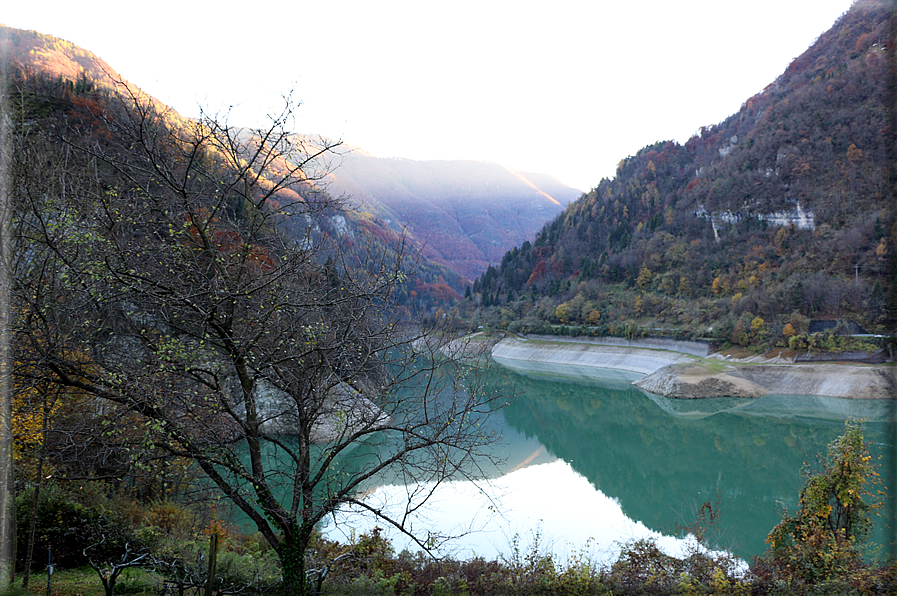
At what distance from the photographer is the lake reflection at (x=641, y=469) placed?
12086 millimetres

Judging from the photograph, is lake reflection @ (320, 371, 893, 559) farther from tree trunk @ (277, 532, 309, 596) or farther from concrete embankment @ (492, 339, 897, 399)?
concrete embankment @ (492, 339, 897, 399)

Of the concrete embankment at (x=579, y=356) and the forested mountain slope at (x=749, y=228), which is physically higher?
the forested mountain slope at (x=749, y=228)

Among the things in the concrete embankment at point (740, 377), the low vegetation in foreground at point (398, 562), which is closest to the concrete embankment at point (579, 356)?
the concrete embankment at point (740, 377)

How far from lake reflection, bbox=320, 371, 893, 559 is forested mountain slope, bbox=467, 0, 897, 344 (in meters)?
12.3

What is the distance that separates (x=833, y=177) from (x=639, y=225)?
2529 cm

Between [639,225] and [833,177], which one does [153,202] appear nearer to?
[833,177]

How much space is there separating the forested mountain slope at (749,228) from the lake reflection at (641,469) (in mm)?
12292

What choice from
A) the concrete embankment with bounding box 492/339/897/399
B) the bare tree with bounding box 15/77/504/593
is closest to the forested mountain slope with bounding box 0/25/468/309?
the bare tree with bounding box 15/77/504/593

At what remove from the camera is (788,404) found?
29.0 metres

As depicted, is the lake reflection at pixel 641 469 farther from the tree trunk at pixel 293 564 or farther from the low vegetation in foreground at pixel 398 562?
the low vegetation in foreground at pixel 398 562

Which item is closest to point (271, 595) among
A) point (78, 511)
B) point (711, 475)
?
point (78, 511)

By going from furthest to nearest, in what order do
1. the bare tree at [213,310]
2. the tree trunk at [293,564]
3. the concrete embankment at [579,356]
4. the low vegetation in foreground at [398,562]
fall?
the concrete embankment at [579,356] → the low vegetation in foreground at [398,562] → the tree trunk at [293,564] → the bare tree at [213,310]

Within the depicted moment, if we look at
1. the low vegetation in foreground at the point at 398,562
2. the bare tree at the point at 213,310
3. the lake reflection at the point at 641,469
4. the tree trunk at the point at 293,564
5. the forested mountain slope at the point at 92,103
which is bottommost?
the lake reflection at the point at 641,469

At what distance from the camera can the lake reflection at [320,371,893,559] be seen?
476 inches
